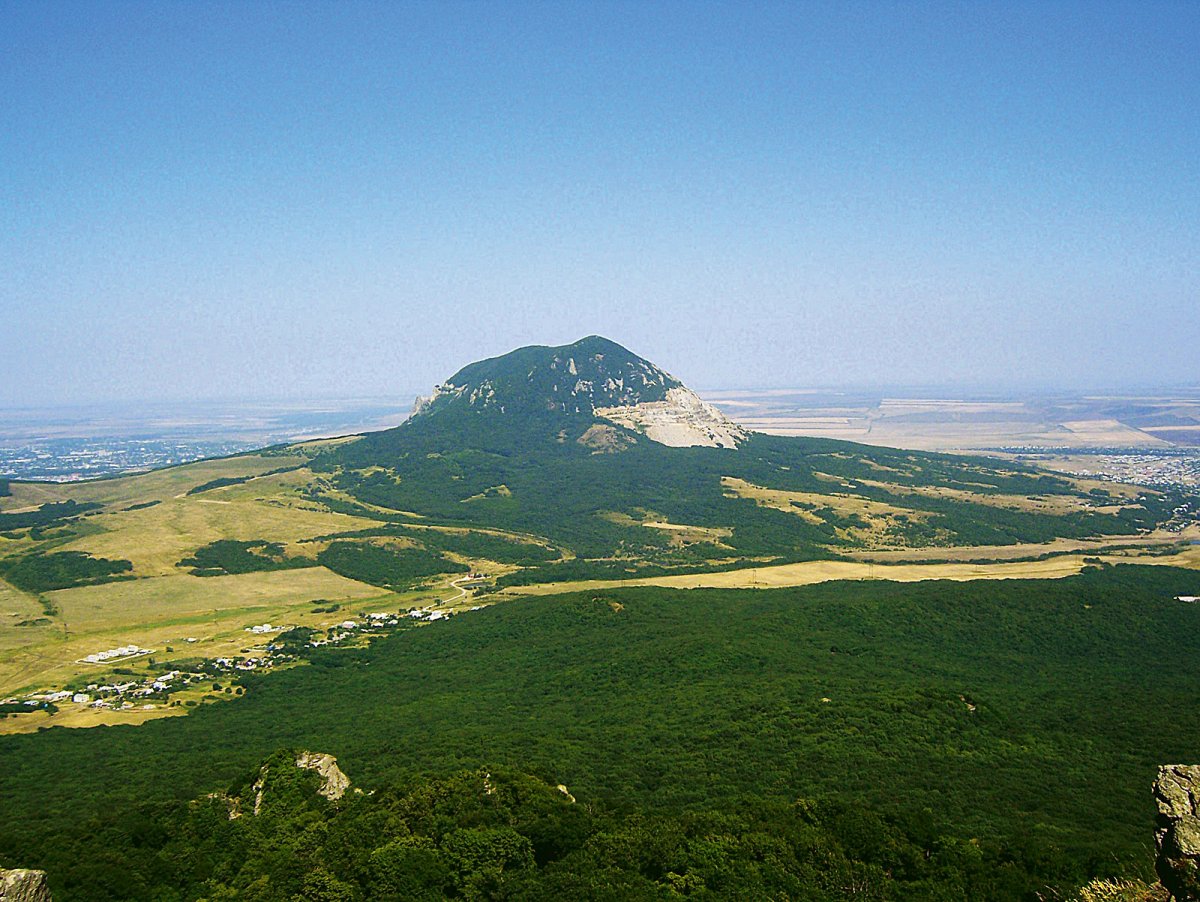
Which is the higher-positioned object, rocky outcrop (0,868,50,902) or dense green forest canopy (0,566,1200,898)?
rocky outcrop (0,868,50,902)

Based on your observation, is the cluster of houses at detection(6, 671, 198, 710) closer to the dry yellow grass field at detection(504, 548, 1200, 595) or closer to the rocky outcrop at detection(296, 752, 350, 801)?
the rocky outcrop at detection(296, 752, 350, 801)

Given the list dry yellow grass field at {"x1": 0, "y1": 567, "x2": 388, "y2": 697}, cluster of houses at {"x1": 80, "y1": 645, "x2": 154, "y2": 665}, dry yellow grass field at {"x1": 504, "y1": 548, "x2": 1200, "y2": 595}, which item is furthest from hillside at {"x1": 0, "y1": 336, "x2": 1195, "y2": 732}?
dry yellow grass field at {"x1": 504, "y1": 548, "x2": 1200, "y2": 595}

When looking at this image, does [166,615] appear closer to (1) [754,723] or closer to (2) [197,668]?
(2) [197,668]

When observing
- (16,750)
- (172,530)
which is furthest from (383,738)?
(172,530)

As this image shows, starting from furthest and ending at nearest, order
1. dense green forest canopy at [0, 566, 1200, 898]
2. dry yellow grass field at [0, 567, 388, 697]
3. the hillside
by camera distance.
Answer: the hillside, dry yellow grass field at [0, 567, 388, 697], dense green forest canopy at [0, 566, 1200, 898]

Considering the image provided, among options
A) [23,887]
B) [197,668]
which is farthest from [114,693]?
[23,887]

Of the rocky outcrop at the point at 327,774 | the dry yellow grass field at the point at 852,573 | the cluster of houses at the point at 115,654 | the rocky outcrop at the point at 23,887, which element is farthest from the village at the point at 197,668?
the rocky outcrop at the point at 23,887
